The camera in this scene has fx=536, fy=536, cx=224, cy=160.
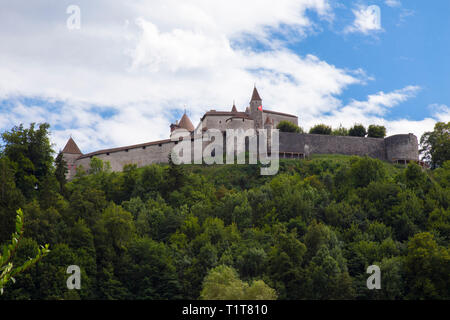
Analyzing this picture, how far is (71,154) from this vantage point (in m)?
85.8

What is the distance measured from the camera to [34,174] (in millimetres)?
58625

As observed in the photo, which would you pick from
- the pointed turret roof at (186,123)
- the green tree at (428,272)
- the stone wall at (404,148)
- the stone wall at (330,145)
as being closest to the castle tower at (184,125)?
the pointed turret roof at (186,123)

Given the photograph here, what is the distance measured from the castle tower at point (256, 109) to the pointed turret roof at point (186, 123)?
1409 cm

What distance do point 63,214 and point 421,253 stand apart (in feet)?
99.6

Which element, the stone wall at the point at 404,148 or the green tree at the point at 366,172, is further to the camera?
the stone wall at the point at 404,148

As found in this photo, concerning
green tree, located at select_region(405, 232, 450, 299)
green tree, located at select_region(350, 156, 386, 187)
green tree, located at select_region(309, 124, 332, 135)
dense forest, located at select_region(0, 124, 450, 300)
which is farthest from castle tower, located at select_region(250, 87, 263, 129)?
green tree, located at select_region(405, 232, 450, 299)

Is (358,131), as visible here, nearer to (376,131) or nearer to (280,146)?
(376,131)

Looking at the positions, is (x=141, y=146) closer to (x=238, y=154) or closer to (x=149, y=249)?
(x=238, y=154)

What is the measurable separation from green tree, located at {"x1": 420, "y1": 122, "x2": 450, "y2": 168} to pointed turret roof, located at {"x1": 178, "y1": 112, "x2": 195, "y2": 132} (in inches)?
1513

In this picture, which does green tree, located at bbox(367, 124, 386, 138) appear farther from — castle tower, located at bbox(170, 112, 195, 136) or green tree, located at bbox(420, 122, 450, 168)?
castle tower, located at bbox(170, 112, 195, 136)

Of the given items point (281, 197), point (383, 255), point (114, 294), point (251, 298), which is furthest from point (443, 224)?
point (114, 294)

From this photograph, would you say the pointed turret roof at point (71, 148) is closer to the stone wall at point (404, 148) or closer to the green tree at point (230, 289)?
the stone wall at point (404, 148)

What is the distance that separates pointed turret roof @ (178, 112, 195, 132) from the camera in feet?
308

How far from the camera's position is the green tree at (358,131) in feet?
284
